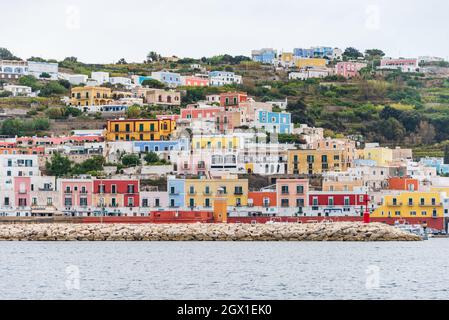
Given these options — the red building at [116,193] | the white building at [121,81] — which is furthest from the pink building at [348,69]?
the red building at [116,193]

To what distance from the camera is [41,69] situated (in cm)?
10744

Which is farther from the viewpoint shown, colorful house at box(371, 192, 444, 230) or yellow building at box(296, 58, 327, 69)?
yellow building at box(296, 58, 327, 69)

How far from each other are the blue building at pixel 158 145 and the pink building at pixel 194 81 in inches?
1170

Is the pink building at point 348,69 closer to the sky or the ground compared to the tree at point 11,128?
closer to the sky

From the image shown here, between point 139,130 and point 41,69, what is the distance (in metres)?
32.3

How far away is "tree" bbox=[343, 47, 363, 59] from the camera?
13575 cm

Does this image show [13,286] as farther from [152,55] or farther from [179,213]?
[152,55]

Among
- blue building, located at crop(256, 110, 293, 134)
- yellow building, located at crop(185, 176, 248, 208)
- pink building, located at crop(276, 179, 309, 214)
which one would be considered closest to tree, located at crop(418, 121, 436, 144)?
blue building, located at crop(256, 110, 293, 134)

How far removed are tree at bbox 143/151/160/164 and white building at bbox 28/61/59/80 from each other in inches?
1406

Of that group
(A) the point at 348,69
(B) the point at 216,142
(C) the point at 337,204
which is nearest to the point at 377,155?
(B) the point at 216,142

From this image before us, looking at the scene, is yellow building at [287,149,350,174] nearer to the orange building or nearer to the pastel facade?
the orange building

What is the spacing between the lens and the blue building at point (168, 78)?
105 meters

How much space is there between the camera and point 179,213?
59750 millimetres

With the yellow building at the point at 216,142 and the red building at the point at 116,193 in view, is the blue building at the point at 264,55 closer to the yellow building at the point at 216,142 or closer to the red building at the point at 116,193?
the yellow building at the point at 216,142
